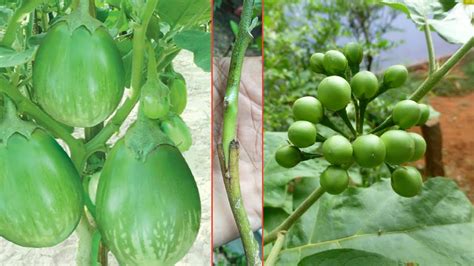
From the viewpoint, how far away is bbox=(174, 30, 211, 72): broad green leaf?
499 mm

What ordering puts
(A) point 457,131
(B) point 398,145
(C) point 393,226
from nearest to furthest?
(B) point 398,145 → (C) point 393,226 → (A) point 457,131

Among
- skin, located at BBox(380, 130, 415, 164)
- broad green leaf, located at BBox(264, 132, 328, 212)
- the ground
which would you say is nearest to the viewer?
skin, located at BBox(380, 130, 415, 164)

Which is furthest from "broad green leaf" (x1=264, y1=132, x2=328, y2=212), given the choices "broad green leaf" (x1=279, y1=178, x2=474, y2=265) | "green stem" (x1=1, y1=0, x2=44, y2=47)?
"green stem" (x1=1, y1=0, x2=44, y2=47)

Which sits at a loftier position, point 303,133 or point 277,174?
point 303,133

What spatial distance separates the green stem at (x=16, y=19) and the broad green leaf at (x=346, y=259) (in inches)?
10.1

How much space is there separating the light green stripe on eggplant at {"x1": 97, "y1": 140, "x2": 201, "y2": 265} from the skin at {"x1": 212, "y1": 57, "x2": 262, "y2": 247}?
25 mm

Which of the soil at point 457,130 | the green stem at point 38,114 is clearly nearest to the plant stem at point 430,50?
the green stem at point 38,114

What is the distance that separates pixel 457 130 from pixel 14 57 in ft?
4.06

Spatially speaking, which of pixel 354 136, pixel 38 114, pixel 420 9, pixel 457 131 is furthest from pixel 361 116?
pixel 457 131

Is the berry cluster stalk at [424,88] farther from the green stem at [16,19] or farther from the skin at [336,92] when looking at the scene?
the green stem at [16,19]

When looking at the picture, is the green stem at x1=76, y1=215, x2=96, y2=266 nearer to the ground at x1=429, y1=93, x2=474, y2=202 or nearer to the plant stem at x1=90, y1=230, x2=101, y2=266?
the plant stem at x1=90, y1=230, x2=101, y2=266

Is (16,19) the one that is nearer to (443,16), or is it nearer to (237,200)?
(237,200)

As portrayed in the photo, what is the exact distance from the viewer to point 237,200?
1.64 ft

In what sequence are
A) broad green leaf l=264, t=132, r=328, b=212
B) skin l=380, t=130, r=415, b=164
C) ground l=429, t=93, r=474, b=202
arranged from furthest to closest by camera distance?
ground l=429, t=93, r=474, b=202
broad green leaf l=264, t=132, r=328, b=212
skin l=380, t=130, r=415, b=164
